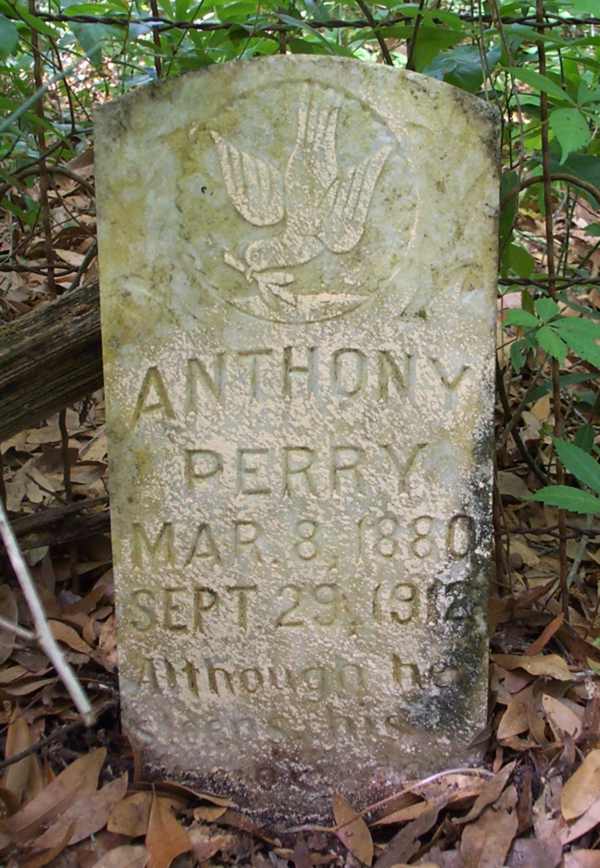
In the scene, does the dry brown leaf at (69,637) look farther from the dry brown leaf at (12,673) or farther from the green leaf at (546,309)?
the green leaf at (546,309)

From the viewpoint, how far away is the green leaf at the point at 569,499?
5.21ft

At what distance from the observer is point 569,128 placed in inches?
54.1

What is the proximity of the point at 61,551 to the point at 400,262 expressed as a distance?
1169 mm

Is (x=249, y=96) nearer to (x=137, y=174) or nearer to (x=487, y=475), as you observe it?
(x=137, y=174)

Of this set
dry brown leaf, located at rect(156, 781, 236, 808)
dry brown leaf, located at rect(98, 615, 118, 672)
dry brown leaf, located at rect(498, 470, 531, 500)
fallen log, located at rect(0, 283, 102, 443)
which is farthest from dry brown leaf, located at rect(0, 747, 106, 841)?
dry brown leaf, located at rect(498, 470, 531, 500)

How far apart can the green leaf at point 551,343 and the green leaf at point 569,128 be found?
0.29 m

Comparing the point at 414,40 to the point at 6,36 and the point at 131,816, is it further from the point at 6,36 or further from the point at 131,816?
the point at 131,816

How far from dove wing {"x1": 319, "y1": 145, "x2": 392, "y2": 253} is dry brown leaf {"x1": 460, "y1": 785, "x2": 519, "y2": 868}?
1012 mm

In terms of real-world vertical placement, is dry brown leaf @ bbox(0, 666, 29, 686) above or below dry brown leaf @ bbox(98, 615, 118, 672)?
below

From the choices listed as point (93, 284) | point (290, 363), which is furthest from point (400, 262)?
point (93, 284)

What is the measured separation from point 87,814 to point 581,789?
0.87 metres

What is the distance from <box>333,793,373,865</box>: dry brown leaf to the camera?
1.51 metres

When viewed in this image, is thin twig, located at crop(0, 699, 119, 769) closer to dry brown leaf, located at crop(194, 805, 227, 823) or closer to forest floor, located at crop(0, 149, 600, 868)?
forest floor, located at crop(0, 149, 600, 868)

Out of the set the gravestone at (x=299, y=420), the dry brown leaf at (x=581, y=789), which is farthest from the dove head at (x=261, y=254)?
the dry brown leaf at (x=581, y=789)
